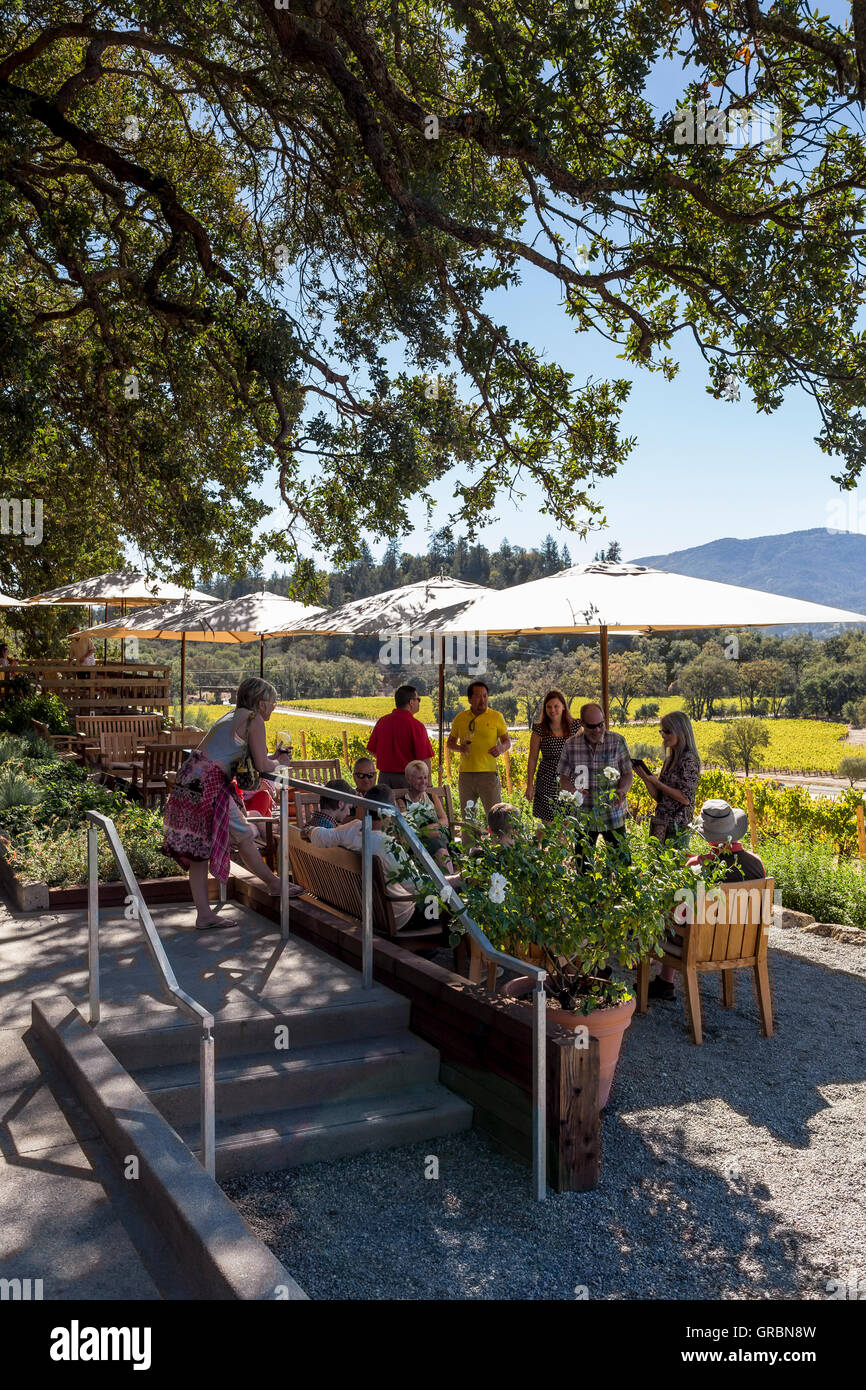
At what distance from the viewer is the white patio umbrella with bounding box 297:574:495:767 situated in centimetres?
909

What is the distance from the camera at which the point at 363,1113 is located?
452 cm

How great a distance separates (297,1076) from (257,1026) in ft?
1.17

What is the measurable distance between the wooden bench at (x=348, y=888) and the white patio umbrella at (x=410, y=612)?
8.55 ft

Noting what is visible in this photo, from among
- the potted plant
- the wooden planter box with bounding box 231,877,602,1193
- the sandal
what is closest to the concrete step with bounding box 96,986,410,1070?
the wooden planter box with bounding box 231,877,602,1193

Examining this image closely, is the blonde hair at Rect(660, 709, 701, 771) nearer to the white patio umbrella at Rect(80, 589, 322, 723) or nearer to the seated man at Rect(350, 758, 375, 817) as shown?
the seated man at Rect(350, 758, 375, 817)

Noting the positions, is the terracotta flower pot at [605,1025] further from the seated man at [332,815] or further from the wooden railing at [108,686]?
the wooden railing at [108,686]

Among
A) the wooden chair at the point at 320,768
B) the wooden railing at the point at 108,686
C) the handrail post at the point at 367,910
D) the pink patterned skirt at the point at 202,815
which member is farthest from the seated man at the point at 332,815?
the wooden railing at the point at 108,686

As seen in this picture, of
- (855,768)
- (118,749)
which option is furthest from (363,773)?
(855,768)

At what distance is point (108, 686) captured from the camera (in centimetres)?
1599

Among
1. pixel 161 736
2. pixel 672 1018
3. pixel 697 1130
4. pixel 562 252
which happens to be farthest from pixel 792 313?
pixel 161 736

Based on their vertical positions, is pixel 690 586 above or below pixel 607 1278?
above

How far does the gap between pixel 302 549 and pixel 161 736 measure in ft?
14.0

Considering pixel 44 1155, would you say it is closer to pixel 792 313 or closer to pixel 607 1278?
pixel 607 1278

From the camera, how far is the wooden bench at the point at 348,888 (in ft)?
A: 19.3
